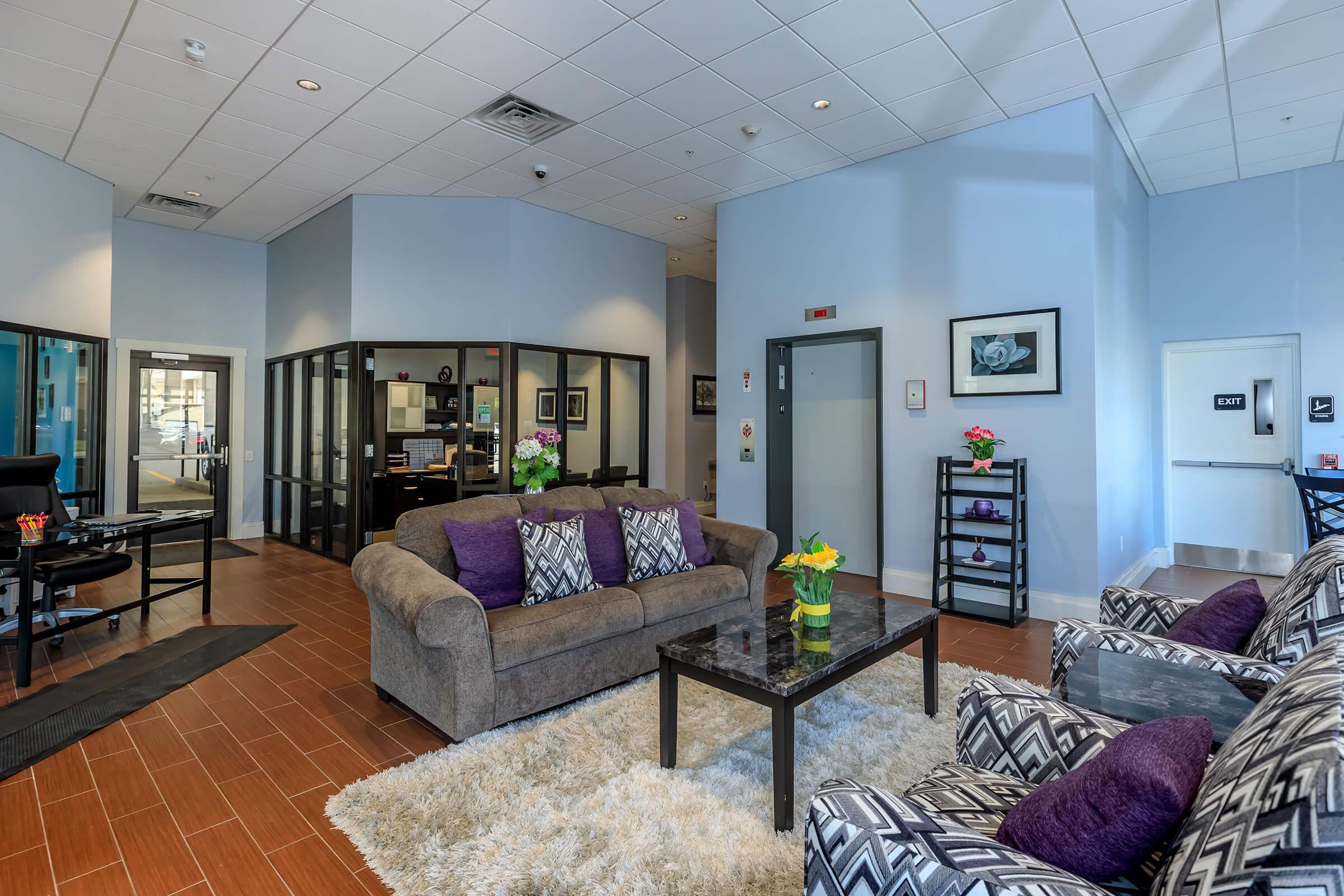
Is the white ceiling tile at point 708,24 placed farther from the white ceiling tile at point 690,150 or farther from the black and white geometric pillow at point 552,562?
the black and white geometric pillow at point 552,562

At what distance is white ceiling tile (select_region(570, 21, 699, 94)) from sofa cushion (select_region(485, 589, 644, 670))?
300 cm

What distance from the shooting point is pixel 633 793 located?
2328 millimetres

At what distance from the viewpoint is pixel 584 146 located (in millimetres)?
5148

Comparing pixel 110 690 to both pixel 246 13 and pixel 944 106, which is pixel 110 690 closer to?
pixel 246 13

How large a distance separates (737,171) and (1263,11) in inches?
131

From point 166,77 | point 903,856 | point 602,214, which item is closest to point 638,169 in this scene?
point 602,214

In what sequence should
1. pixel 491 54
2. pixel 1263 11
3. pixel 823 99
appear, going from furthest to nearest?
pixel 823 99 → pixel 491 54 → pixel 1263 11

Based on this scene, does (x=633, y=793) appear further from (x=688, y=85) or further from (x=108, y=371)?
(x=108, y=371)

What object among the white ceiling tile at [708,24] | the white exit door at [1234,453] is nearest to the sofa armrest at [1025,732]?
the white ceiling tile at [708,24]

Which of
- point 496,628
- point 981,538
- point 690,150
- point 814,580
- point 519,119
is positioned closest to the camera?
point 814,580

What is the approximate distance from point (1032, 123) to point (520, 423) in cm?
477

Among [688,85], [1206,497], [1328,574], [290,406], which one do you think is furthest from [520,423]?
[1206,497]

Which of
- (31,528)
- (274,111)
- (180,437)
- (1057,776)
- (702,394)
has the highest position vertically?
(274,111)

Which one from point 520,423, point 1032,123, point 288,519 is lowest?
point 288,519
